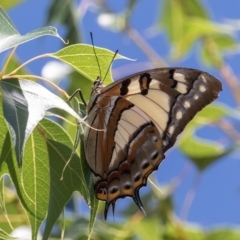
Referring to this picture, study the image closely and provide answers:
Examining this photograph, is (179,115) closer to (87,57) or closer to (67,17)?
(87,57)

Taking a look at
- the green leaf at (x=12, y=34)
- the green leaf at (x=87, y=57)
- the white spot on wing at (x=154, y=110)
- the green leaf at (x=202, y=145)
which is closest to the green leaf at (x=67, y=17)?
the green leaf at (x=202, y=145)

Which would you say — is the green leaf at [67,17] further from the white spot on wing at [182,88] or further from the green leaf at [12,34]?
the green leaf at [12,34]

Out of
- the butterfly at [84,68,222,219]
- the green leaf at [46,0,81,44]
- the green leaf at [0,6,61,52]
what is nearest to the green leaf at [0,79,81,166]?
the green leaf at [0,6,61,52]

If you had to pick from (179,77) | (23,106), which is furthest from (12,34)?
(179,77)

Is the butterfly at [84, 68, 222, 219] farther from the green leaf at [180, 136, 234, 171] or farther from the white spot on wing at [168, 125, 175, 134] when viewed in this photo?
the green leaf at [180, 136, 234, 171]

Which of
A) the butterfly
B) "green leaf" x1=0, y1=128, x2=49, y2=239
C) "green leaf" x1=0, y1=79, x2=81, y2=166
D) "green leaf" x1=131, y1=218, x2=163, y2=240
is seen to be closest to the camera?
"green leaf" x1=0, y1=79, x2=81, y2=166
